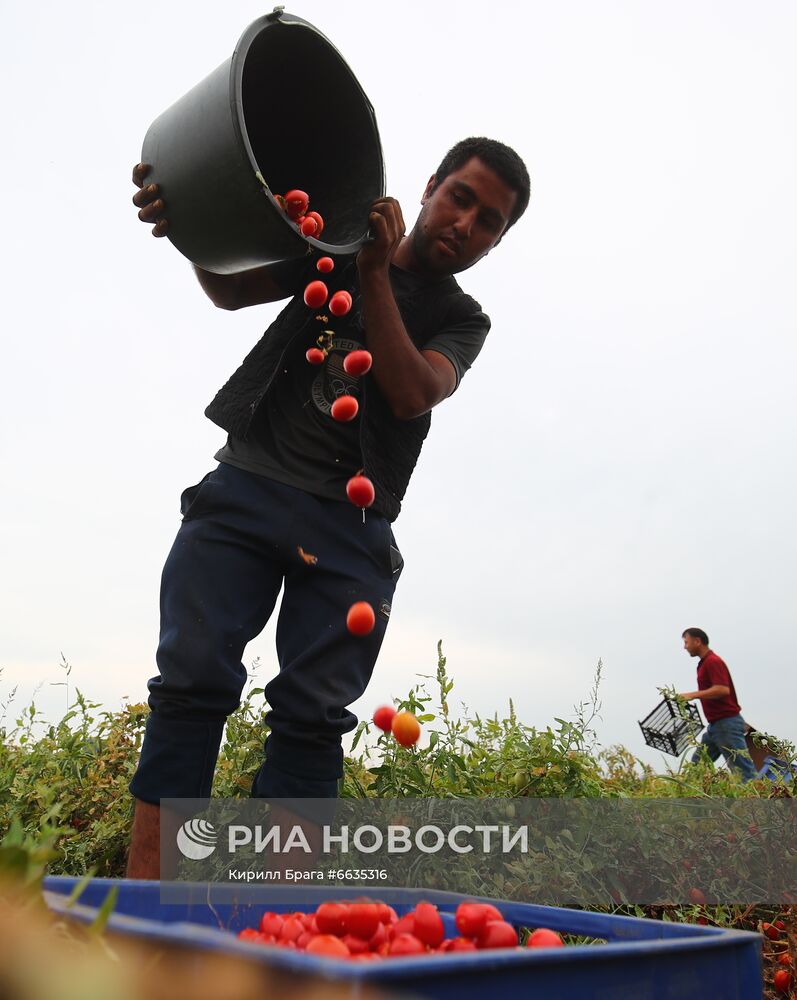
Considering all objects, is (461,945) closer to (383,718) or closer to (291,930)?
(291,930)

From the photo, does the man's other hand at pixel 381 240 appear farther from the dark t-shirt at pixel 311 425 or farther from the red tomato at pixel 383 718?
the red tomato at pixel 383 718

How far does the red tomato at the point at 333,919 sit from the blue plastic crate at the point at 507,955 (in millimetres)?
183

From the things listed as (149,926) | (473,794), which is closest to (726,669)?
(473,794)

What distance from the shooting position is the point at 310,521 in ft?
7.80

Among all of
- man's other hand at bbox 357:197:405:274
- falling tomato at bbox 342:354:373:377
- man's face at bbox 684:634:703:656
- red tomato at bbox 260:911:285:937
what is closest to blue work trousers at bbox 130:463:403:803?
falling tomato at bbox 342:354:373:377

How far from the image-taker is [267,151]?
2.89 m

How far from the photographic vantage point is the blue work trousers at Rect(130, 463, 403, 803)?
7.32 ft

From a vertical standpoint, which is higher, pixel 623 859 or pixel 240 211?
pixel 240 211

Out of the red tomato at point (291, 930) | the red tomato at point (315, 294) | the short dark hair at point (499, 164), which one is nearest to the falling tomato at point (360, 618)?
the red tomato at point (315, 294)

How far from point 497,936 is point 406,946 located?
124mm

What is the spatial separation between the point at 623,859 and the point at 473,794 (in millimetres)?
497

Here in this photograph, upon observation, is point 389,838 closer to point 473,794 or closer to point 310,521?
point 473,794

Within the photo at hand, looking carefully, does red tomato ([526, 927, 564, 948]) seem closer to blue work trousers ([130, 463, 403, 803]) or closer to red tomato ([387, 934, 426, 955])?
red tomato ([387, 934, 426, 955])

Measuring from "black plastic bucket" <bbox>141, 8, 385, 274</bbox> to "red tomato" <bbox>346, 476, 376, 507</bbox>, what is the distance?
58 cm
